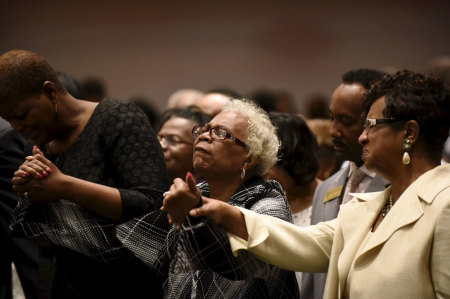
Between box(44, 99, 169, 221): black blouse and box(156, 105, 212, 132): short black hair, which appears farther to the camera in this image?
box(156, 105, 212, 132): short black hair

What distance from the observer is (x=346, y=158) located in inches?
143

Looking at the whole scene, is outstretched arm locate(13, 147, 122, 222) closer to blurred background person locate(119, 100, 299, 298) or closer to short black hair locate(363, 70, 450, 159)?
blurred background person locate(119, 100, 299, 298)

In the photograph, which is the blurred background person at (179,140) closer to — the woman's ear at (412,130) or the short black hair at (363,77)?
the short black hair at (363,77)

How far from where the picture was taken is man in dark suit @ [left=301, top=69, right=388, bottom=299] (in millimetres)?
3549

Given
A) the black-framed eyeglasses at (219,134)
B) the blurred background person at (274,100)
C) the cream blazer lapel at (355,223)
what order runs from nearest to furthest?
1. the cream blazer lapel at (355,223)
2. the black-framed eyeglasses at (219,134)
3. the blurred background person at (274,100)

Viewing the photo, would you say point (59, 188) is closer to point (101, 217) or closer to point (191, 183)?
point (101, 217)

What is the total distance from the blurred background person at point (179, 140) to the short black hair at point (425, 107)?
172 cm

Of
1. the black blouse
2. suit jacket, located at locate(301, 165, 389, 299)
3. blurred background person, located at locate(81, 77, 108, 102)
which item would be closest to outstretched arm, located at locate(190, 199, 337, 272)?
the black blouse

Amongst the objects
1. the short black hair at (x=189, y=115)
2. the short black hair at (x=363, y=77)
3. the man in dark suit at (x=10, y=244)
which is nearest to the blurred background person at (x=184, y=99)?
the short black hair at (x=189, y=115)

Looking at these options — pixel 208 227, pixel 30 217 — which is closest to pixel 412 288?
pixel 208 227

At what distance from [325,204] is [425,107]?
1.27 m

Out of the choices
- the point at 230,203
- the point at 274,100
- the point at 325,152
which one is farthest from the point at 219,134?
the point at 274,100

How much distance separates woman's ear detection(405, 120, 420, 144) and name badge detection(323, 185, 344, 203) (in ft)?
3.81

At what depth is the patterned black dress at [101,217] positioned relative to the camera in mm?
2867
